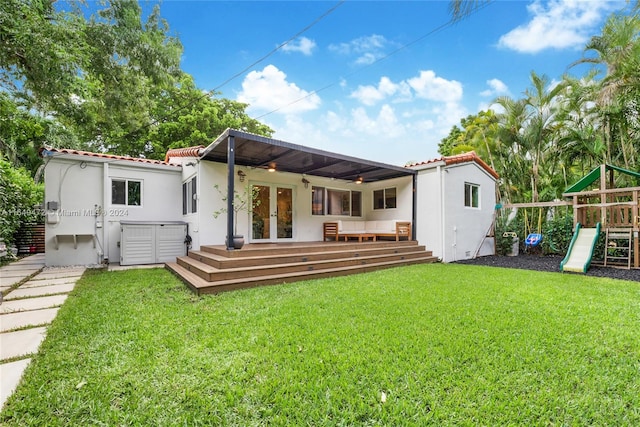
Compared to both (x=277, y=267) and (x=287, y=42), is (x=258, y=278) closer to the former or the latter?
(x=277, y=267)

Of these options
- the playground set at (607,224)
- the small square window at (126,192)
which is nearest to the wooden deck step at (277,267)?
the small square window at (126,192)

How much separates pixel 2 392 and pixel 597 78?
580 inches

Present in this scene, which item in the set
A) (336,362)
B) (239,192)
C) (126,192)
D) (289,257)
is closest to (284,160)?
(239,192)

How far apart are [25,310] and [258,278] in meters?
3.31

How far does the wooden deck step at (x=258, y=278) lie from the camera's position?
4.95 meters

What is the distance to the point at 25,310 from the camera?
12.9 feet

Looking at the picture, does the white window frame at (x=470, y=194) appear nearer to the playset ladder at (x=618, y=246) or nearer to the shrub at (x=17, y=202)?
the playset ladder at (x=618, y=246)

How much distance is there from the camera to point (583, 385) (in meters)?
2.20

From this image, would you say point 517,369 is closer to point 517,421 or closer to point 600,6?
point 517,421

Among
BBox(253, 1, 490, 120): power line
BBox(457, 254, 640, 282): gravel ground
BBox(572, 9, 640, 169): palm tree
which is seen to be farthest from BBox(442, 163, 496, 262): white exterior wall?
BBox(253, 1, 490, 120): power line

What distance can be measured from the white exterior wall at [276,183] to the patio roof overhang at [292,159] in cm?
28

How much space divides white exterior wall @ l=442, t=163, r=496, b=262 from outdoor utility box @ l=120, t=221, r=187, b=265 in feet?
26.5

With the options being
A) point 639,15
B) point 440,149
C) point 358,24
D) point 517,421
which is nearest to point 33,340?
point 517,421

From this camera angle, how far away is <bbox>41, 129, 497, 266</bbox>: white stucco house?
7582 mm
